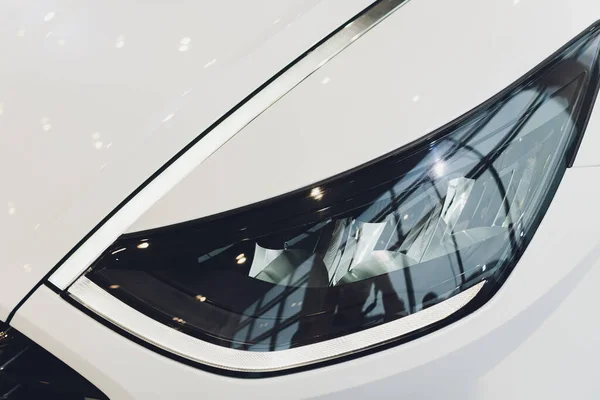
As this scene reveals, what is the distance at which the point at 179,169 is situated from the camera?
0.74 metres

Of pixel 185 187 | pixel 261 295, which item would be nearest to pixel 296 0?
pixel 185 187

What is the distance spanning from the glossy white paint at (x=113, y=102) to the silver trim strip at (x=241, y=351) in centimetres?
9

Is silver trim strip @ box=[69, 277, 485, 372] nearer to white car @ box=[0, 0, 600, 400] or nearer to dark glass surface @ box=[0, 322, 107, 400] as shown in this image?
white car @ box=[0, 0, 600, 400]

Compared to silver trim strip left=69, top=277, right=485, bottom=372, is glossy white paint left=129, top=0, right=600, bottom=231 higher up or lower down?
higher up

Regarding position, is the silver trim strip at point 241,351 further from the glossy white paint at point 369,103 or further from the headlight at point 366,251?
the glossy white paint at point 369,103

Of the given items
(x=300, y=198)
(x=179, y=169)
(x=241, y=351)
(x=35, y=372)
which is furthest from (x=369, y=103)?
(x=35, y=372)

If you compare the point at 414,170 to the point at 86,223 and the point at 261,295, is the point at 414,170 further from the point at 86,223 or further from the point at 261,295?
the point at 86,223

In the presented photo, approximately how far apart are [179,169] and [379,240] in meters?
0.29

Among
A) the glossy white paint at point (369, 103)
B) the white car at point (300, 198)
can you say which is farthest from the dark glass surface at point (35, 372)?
the glossy white paint at point (369, 103)

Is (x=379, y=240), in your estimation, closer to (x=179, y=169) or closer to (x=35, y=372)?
(x=179, y=169)

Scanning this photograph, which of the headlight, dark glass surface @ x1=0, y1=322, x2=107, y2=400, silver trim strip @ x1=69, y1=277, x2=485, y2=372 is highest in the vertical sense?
the headlight

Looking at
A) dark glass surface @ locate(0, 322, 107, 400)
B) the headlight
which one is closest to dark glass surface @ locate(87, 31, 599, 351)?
the headlight

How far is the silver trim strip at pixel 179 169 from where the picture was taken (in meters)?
0.74

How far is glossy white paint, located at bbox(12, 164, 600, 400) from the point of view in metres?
0.75
